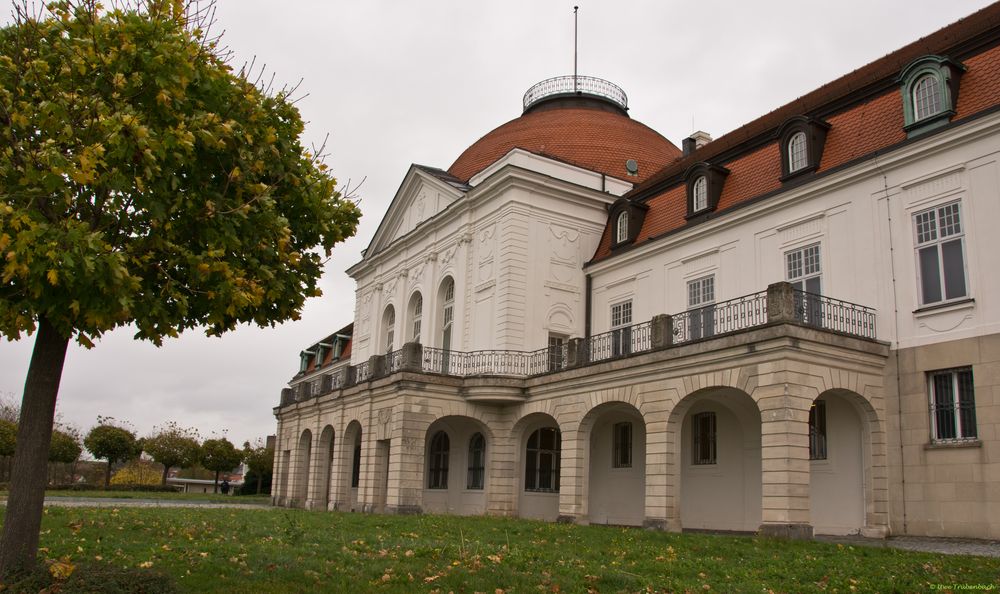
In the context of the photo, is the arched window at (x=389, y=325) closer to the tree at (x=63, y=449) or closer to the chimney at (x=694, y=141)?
the chimney at (x=694, y=141)

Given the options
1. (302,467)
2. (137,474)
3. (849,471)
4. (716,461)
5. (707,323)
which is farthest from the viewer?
(137,474)

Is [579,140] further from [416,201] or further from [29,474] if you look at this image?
[29,474]

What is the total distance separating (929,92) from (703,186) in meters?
6.99

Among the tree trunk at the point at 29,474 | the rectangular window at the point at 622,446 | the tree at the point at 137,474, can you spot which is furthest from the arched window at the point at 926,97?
the tree at the point at 137,474

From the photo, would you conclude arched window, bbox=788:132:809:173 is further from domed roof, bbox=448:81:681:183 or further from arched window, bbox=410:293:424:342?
arched window, bbox=410:293:424:342

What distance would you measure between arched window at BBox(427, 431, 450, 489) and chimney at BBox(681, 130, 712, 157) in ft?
45.5

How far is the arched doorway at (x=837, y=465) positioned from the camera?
60.0 feet

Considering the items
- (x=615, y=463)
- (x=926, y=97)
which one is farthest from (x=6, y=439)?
(x=926, y=97)

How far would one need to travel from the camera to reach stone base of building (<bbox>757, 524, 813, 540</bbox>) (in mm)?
16250

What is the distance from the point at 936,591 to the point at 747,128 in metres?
20.3

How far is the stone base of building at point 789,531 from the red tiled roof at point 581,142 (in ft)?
54.9

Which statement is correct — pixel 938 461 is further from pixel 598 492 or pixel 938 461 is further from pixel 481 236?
pixel 481 236

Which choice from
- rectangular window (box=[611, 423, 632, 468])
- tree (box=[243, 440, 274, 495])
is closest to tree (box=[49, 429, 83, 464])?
tree (box=[243, 440, 274, 495])

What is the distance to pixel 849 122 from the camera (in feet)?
69.1
